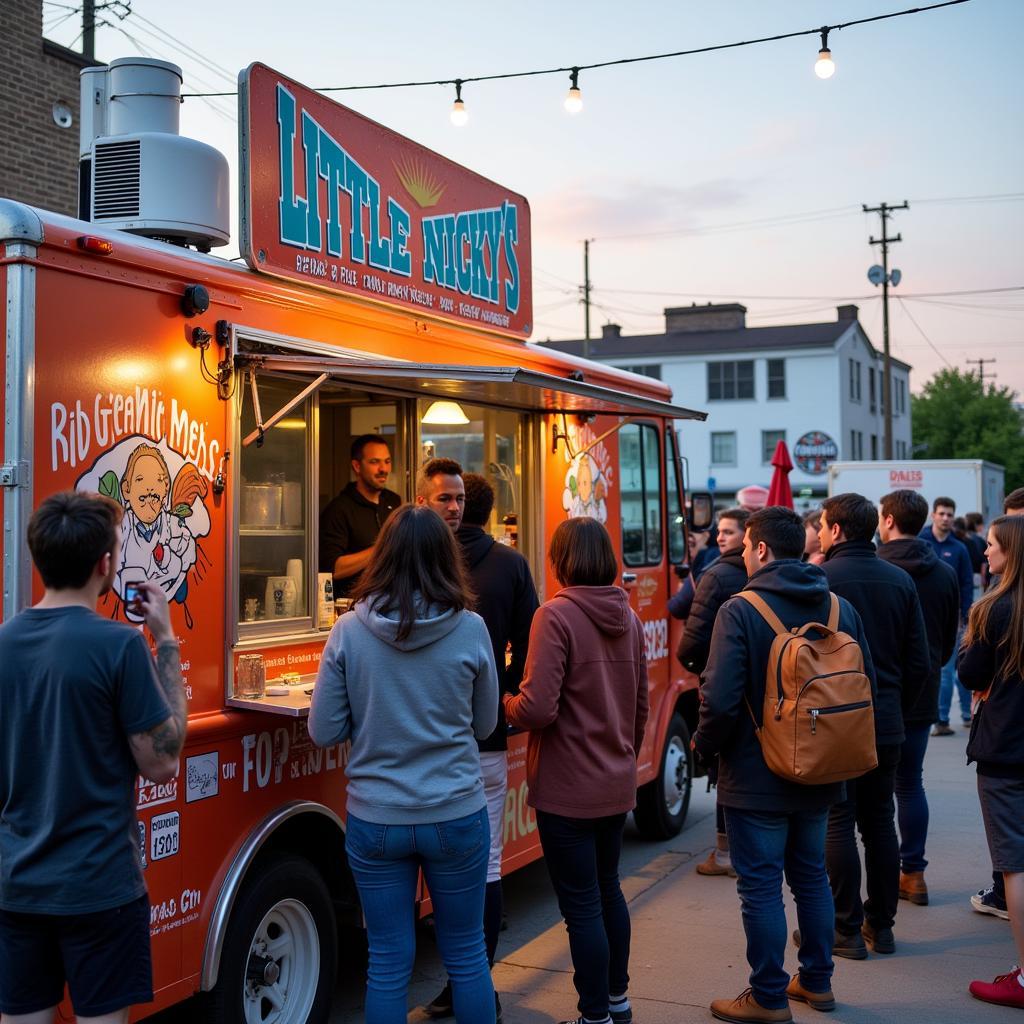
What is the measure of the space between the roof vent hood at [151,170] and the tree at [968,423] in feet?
178

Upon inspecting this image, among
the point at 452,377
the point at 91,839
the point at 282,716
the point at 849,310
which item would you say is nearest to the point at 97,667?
the point at 91,839

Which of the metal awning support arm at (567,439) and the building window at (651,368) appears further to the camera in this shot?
the building window at (651,368)

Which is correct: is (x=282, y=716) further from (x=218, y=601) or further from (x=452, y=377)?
(x=452, y=377)

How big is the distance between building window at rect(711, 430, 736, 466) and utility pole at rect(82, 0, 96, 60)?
29.7m

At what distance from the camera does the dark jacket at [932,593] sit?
5.64 metres

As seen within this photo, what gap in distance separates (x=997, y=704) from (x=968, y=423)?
2166 inches

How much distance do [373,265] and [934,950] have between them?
3895 mm

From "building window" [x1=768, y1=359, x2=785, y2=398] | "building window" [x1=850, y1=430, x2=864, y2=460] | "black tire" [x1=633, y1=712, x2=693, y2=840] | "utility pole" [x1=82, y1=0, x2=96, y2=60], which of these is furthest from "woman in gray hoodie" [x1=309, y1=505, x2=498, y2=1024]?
"building window" [x1=850, y1=430, x2=864, y2=460]

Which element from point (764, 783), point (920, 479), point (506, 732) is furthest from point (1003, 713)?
point (920, 479)

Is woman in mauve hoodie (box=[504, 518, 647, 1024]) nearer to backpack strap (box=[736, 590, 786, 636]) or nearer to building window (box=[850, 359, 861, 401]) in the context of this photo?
backpack strap (box=[736, 590, 786, 636])

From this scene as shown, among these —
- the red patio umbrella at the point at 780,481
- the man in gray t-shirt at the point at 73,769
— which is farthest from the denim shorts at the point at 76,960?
the red patio umbrella at the point at 780,481

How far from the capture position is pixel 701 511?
7.67 metres

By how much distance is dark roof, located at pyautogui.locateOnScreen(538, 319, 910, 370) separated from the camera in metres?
43.7

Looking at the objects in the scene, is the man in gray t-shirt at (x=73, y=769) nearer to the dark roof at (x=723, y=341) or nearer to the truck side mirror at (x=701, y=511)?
the truck side mirror at (x=701, y=511)
